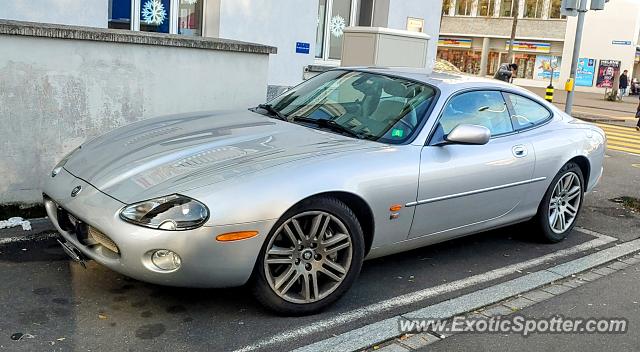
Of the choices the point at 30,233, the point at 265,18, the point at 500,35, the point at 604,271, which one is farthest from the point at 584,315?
the point at 500,35

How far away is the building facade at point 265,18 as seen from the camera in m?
7.92

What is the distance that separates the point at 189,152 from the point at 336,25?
341 inches

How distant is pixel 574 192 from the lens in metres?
5.64

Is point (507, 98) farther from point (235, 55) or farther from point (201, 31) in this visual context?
point (201, 31)

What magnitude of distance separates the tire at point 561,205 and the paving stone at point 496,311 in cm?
152

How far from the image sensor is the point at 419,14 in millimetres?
12445

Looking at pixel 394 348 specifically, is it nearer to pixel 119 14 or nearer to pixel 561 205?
pixel 561 205

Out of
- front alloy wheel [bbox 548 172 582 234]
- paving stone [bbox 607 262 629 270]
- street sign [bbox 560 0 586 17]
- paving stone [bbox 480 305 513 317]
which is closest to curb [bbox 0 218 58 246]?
paving stone [bbox 480 305 513 317]

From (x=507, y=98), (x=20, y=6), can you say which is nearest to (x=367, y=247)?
(x=507, y=98)

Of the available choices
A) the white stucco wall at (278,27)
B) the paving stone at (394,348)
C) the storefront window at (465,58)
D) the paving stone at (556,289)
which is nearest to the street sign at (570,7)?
the white stucco wall at (278,27)

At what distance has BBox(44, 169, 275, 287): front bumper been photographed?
3.23 m

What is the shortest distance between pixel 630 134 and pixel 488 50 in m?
34.8

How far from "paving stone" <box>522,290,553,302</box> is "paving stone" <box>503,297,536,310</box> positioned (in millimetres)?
60

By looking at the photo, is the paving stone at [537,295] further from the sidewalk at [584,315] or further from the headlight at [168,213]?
the headlight at [168,213]
